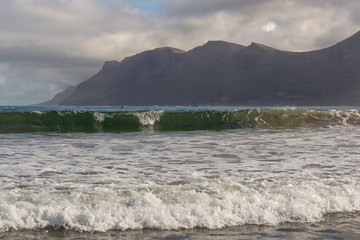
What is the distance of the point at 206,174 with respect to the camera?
8.02m

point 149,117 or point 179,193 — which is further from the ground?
point 149,117

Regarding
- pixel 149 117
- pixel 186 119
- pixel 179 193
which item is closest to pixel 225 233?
pixel 179 193

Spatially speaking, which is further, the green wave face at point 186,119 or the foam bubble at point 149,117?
the foam bubble at point 149,117

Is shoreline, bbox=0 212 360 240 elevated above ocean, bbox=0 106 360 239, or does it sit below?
below

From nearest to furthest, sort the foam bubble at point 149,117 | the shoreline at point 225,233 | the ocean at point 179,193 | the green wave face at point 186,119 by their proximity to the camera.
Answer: the shoreline at point 225,233 < the ocean at point 179,193 < the green wave face at point 186,119 < the foam bubble at point 149,117

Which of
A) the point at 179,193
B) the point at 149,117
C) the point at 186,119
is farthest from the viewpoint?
the point at 149,117

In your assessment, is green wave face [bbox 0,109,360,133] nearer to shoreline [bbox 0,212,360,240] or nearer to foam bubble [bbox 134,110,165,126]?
foam bubble [bbox 134,110,165,126]

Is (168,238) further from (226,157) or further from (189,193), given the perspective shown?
(226,157)

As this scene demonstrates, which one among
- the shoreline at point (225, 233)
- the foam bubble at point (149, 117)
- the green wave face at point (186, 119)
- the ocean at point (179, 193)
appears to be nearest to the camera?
the shoreline at point (225, 233)

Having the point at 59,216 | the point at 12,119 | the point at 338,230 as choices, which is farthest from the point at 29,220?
the point at 12,119

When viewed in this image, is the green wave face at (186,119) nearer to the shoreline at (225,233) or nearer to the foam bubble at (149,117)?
the foam bubble at (149,117)

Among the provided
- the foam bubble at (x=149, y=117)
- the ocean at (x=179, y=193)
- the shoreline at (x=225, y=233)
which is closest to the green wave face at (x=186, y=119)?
the foam bubble at (x=149, y=117)

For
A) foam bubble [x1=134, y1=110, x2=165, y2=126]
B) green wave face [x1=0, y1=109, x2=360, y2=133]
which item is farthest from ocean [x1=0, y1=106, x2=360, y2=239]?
foam bubble [x1=134, y1=110, x2=165, y2=126]

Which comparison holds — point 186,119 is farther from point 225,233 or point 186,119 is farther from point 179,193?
point 225,233
